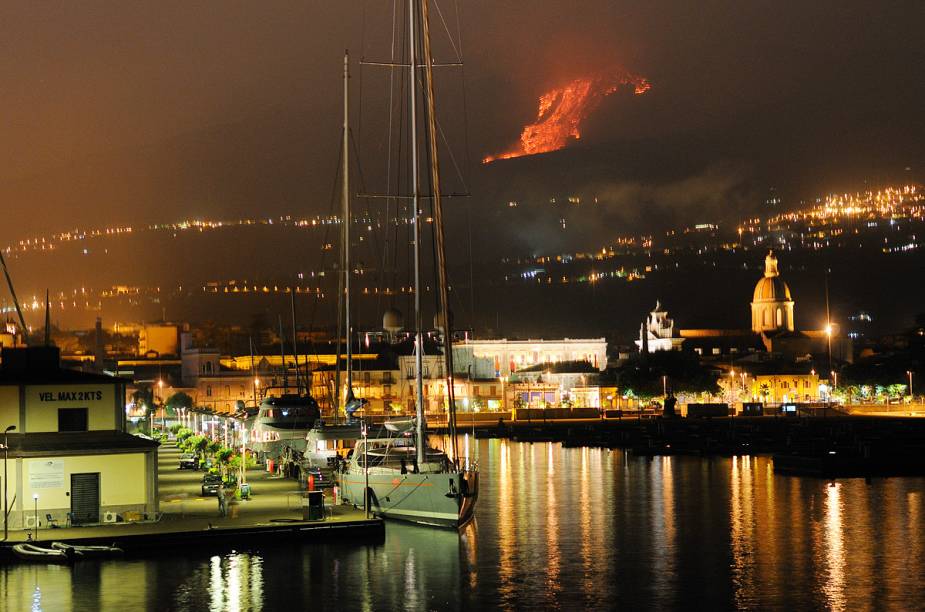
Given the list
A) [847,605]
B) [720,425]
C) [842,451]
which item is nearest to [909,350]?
[720,425]

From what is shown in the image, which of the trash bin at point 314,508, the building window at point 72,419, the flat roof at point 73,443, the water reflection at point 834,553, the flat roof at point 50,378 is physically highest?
the flat roof at point 50,378

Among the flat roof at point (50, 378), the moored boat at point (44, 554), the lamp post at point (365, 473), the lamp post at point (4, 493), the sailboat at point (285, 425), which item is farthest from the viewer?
the sailboat at point (285, 425)

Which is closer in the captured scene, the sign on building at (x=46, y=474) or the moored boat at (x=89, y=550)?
the moored boat at (x=89, y=550)

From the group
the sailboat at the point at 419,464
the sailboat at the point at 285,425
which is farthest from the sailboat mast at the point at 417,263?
the sailboat at the point at 285,425

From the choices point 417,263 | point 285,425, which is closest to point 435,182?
point 417,263

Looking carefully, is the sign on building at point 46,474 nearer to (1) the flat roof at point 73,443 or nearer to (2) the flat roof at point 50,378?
(1) the flat roof at point 73,443

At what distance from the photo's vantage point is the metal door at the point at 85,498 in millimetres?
37156

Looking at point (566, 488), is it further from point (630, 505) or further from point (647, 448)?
point (647, 448)

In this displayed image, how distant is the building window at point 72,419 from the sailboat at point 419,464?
8362mm

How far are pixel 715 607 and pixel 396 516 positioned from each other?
12.6m

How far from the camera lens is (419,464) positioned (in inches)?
1667

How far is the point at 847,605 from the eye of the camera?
3259 centimetres

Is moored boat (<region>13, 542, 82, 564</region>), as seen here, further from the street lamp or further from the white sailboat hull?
the white sailboat hull

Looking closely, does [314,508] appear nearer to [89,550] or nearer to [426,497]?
[426,497]
